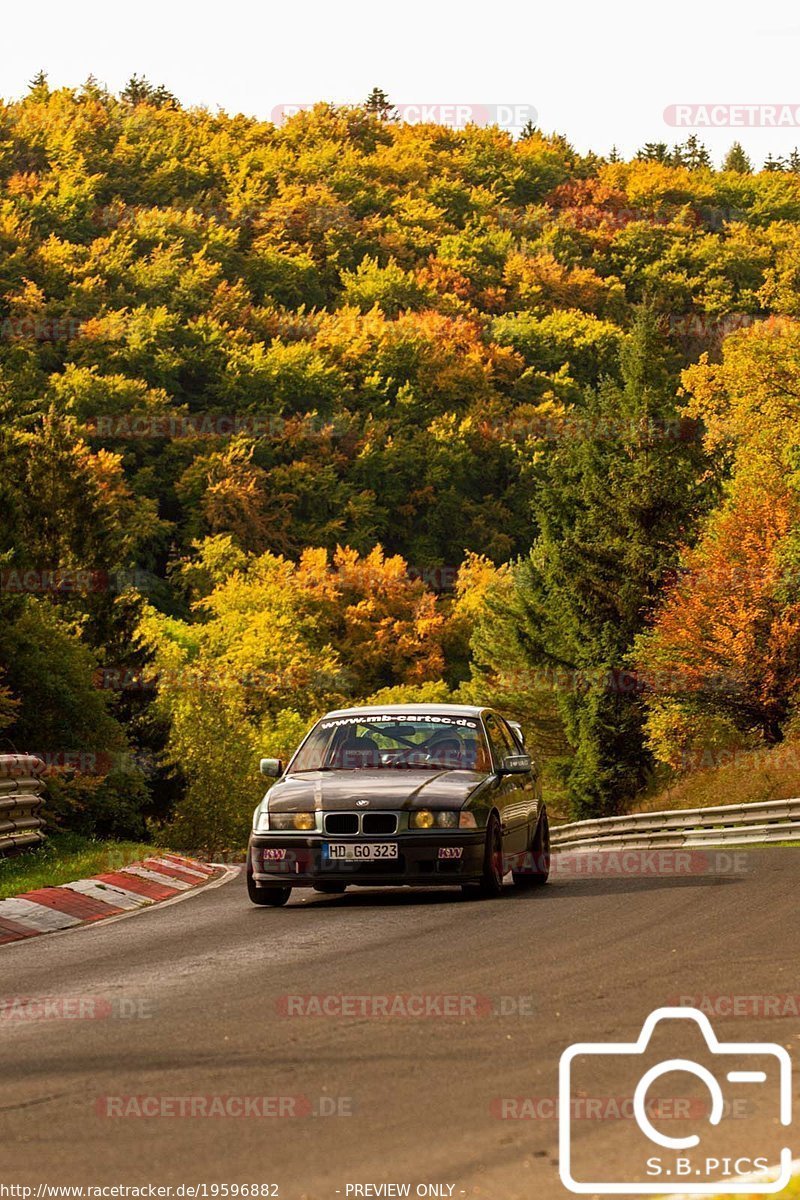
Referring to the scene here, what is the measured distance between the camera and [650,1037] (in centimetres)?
767

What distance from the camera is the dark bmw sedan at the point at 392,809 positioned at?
46.7 feet

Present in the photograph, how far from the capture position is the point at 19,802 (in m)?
18.9

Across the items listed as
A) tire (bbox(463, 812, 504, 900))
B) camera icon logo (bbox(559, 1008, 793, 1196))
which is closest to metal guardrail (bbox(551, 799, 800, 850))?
tire (bbox(463, 812, 504, 900))

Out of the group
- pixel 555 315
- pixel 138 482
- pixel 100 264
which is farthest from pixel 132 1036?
pixel 100 264

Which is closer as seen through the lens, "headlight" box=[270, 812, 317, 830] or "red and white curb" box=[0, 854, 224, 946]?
"red and white curb" box=[0, 854, 224, 946]

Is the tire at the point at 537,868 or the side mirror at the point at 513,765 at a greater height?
the side mirror at the point at 513,765

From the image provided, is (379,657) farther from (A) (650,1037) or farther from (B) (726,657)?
(A) (650,1037)

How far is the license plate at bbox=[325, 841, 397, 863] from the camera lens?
14.2 m

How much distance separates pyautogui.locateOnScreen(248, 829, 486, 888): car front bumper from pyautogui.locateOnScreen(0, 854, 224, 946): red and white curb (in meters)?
1.60

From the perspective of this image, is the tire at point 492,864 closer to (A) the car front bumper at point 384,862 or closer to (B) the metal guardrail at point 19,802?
(A) the car front bumper at point 384,862

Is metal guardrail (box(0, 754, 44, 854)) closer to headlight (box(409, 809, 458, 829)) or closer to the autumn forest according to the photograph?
headlight (box(409, 809, 458, 829))

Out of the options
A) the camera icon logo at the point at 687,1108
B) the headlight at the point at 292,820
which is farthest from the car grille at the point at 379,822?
the camera icon logo at the point at 687,1108

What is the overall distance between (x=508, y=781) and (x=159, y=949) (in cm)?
457

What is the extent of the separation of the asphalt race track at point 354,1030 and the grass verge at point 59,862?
106 inches
